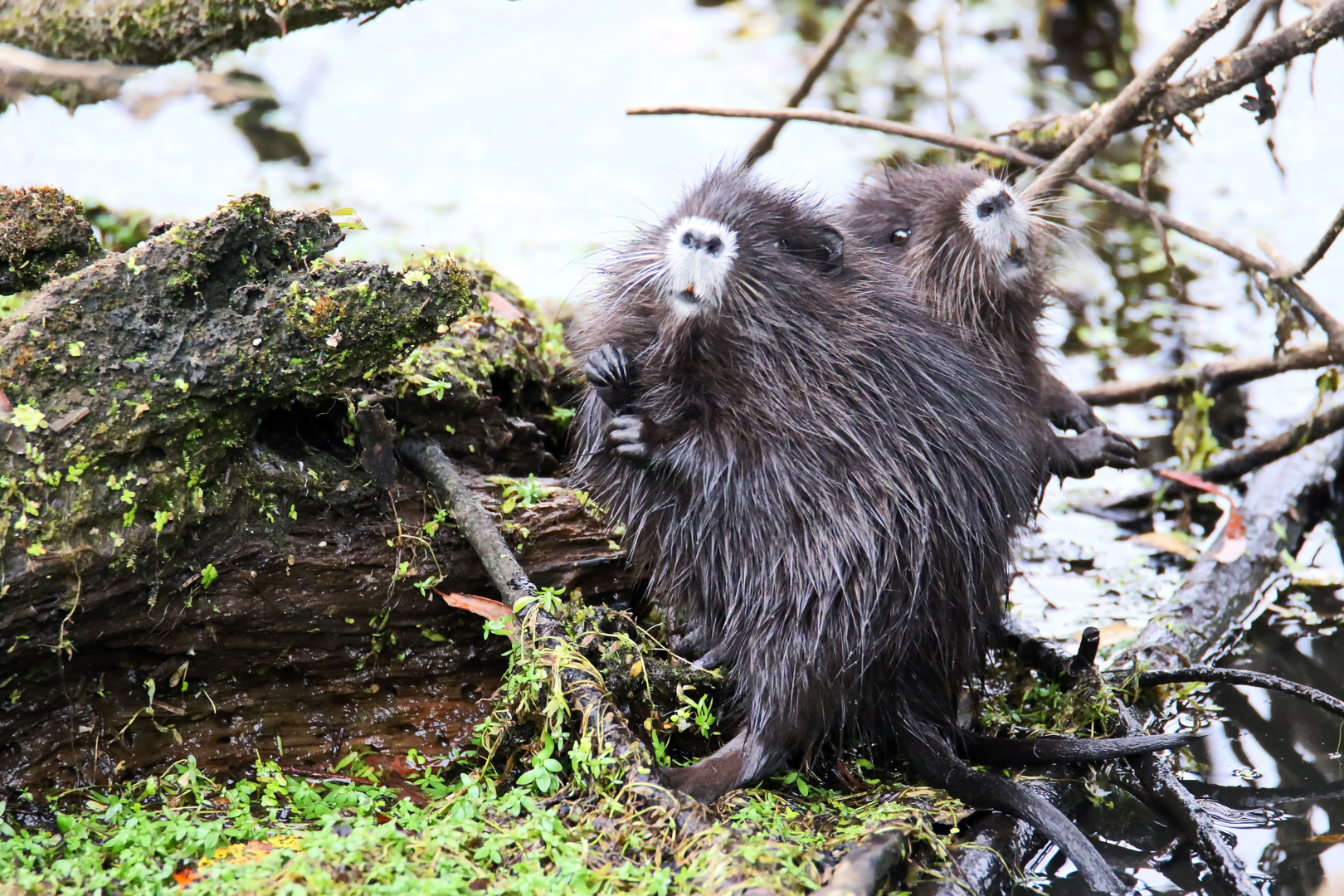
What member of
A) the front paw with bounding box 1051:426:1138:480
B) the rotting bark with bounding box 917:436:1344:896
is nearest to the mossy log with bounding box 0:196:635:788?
the rotting bark with bounding box 917:436:1344:896

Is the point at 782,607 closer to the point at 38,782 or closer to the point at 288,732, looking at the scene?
the point at 288,732

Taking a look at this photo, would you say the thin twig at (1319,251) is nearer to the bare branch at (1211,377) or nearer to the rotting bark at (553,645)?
the bare branch at (1211,377)

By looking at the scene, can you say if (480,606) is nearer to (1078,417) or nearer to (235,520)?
(235,520)

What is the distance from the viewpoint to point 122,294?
9.40 ft

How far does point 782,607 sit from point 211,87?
223cm

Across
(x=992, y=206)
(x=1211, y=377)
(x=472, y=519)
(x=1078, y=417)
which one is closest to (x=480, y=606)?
(x=472, y=519)

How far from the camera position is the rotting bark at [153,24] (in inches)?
158

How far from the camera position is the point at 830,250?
3408 millimetres

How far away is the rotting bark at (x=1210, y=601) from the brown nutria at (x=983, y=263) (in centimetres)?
60

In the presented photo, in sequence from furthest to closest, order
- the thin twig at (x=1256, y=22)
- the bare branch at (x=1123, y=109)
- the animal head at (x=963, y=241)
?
the thin twig at (x=1256, y=22) < the bare branch at (x=1123, y=109) < the animal head at (x=963, y=241)

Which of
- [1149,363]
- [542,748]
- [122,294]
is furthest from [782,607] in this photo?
[1149,363]

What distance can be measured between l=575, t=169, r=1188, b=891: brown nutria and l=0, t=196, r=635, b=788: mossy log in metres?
0.51

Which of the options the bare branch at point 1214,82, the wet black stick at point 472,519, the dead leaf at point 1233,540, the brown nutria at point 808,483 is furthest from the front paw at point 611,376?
the dead leaf at point 1233,540

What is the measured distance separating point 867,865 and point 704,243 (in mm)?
1674
